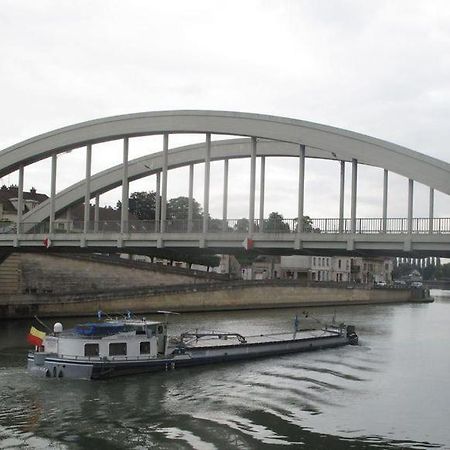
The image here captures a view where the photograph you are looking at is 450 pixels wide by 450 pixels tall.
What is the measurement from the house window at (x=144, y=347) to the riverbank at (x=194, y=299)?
17443 millimetres

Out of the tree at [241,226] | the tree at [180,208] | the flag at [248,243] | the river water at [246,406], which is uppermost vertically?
the tree at [180,208]

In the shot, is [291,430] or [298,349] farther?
[298,349]

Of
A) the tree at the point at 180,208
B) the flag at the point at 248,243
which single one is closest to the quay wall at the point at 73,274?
the tree at the point at 180,208

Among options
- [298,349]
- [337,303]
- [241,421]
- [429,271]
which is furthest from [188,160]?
[429,271]

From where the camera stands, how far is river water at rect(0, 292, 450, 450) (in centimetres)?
1502

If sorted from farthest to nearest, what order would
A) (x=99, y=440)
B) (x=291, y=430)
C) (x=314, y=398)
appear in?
(x=314, y=398), (x=291, y=430), (x=99, y=440)

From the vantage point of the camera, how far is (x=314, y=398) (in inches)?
763

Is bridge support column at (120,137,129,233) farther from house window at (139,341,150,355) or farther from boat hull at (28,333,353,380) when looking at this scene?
boat hull at (28,333,353,380)

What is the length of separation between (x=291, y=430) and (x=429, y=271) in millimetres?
149056

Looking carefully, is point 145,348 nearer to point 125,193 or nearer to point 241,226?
point 241,226

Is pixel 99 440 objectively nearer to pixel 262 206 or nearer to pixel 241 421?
pixel 241 421

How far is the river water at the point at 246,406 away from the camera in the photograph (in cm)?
1502

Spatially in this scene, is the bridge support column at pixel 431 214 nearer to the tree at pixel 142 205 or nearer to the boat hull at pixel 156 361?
the boat hull at pixel 156 361

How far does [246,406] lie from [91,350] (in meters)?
6.67
